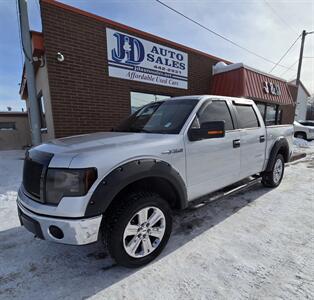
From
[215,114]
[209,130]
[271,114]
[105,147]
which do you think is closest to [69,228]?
[105,147]

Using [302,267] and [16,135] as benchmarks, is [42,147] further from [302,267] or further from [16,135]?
[16,135]

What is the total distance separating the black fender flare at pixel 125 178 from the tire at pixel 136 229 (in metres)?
0.19

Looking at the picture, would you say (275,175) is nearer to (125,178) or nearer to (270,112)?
(125,178)

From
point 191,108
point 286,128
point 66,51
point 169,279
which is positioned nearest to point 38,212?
point 169,279

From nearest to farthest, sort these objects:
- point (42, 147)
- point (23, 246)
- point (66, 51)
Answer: point (42, 147), point (23, 246), point (66, 51)

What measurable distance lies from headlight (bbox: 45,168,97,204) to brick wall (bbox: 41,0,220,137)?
3.83 meters

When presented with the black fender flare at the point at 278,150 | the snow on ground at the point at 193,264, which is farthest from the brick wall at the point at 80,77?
the black fender flare at the point at 278,150

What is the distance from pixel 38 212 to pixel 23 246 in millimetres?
1142

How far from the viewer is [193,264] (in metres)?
2.24

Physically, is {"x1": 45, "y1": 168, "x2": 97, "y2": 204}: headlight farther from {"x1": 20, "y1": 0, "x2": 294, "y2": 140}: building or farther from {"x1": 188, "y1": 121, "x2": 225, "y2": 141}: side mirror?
{"x1": 20, "y1": 0, "x2": 294, "y2": 140}: building

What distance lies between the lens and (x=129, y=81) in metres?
6.36

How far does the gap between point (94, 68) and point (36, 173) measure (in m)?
4.41

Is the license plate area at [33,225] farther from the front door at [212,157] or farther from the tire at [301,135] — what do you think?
the tire at [301,135]

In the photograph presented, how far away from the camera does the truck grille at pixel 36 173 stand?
1.96m
